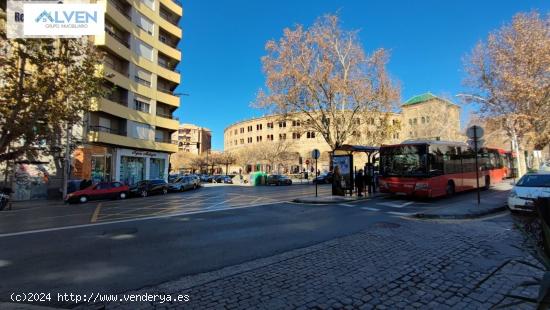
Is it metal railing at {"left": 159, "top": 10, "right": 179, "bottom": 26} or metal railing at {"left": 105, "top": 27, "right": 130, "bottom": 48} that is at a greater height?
metal railing at {"left": 159, "top": 10, "right": 179, "bottom": 26}

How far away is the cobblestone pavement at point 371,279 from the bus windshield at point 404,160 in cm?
786

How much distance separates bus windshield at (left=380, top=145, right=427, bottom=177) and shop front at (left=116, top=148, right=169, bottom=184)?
25.3m

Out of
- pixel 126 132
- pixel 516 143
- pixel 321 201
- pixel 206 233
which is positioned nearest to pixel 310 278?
pixel 206 233

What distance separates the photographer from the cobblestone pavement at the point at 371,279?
3.72 meters

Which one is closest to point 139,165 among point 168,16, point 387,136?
point 168,16

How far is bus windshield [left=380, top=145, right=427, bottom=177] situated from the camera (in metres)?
14.2

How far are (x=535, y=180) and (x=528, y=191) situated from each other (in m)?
1.05

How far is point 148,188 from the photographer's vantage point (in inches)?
1013

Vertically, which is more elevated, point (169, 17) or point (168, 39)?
point (169, 17)

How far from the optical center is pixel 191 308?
359 cm

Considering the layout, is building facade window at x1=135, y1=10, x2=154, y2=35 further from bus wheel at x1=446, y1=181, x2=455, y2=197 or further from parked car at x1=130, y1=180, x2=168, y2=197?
bus wheel at x1=446, y1=181, x2=455, y2=197

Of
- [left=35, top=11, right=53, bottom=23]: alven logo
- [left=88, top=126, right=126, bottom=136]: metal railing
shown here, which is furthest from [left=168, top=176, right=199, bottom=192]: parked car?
[left=35, top=11, right=53, bottom=23]: alven logo

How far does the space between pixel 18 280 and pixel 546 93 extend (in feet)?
102

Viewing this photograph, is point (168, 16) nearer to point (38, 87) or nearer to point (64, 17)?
point (64, 17)
